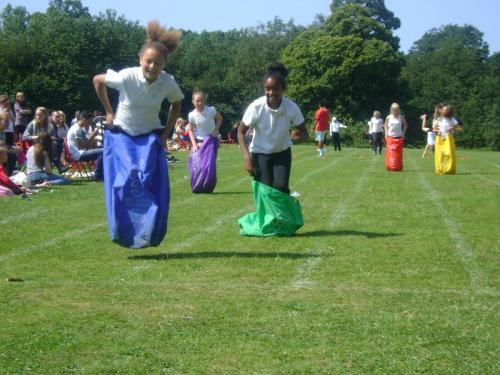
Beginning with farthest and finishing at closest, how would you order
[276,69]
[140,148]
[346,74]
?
[346,74] → [276,69] → [140,148]

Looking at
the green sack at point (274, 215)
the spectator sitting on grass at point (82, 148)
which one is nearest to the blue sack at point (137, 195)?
the green sack at point (274, 215)

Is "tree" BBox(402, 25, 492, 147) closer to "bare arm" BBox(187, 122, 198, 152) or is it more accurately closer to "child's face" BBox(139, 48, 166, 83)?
"bare arm" BBox(187, 122, 198, 152)

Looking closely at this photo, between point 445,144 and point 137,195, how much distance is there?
48.4 feet

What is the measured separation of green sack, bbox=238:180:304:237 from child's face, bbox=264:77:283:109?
1039 millimetres

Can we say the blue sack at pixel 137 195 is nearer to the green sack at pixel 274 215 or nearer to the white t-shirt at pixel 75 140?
the green sack at pixel 274 215

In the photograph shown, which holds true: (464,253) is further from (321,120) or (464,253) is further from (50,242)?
(321,120)

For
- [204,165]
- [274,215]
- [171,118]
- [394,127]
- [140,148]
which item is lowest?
[274,215]

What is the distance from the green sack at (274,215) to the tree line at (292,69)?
44.5 metres

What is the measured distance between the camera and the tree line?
184 feet

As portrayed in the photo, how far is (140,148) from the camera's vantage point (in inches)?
340

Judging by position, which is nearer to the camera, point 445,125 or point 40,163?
point 40,163

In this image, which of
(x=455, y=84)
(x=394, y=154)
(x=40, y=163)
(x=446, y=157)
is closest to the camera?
(x=40, y=163)

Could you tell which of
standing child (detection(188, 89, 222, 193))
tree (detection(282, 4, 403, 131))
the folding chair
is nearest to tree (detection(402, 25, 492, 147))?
tree (detection(282, 4, 403, 131))

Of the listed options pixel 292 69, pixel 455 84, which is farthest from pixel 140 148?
pixel 455 84
